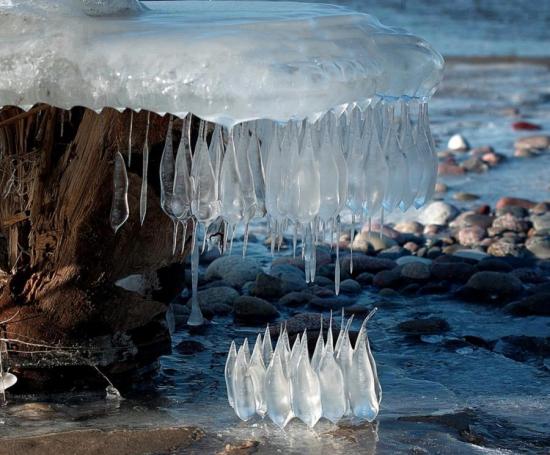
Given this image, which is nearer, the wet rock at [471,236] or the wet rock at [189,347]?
the wet rock at [189,347]

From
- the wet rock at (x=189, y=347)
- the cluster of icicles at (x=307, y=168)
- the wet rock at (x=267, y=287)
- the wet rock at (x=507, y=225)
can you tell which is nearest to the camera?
the cluster of icicles at (x=307, y=168)

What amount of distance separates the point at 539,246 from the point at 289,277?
131cm

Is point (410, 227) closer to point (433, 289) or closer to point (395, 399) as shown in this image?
point (433, 289)

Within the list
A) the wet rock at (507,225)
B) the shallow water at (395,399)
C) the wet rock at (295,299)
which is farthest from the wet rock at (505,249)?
the wet rock at (295,299)

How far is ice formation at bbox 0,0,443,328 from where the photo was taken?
253 centimetres

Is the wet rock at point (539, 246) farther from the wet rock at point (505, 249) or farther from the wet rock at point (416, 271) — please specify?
the wet rock at point (416, 271)

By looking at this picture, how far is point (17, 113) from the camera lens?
9.87 feet

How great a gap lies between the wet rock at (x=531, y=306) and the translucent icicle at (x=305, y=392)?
1.61 m

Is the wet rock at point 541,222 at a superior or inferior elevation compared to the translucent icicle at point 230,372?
inferior

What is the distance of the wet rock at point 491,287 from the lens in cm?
454

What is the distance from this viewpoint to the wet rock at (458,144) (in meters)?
7.52

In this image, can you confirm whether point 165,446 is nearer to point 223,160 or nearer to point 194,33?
point 223,160

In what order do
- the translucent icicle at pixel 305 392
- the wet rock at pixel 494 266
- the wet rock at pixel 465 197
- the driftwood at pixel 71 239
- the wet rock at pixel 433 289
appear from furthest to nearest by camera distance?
the wet rock at pixel 465 197 < the wet rock at pixel 494 266 < the wet rock at pixel 433 289 < the driftwood at pixel 71 239 < the translucent icicle at pixel 305 392

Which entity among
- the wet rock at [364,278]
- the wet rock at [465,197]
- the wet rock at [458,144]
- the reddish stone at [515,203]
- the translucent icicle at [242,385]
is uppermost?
the translucent icicle at [242,385]
